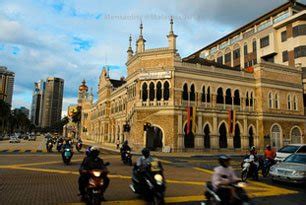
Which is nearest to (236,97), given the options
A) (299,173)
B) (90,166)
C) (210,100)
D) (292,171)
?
(210,100)

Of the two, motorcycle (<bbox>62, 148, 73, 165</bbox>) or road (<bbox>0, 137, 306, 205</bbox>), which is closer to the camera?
road (<bbox>0, 137, 306, 205</bbox>)

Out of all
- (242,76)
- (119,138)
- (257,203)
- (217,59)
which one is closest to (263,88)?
(242,76)

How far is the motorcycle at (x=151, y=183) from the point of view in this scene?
24.6ft

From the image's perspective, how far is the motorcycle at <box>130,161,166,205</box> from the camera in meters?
7.51

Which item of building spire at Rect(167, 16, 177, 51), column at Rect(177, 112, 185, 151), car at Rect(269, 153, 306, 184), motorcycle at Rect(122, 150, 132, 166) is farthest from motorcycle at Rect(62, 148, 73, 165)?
building spire at Rect(167, 16, 177, 51)

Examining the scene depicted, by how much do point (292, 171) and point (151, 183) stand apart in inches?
284

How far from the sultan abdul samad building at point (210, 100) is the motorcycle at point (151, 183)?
74.1ft

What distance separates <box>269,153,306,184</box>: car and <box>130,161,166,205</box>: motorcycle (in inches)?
258

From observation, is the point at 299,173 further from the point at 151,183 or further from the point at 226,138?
the point at 226,138

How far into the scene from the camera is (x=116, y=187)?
1081 cm

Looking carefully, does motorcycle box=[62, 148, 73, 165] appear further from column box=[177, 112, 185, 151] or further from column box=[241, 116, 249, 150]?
column box=[241, 116, 249, 150]

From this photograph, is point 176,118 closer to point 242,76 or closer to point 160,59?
point 160,59

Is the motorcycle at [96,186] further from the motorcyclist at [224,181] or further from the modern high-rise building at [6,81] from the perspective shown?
the modern high-rise building at [6,81]

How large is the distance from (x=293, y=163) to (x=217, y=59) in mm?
54535
